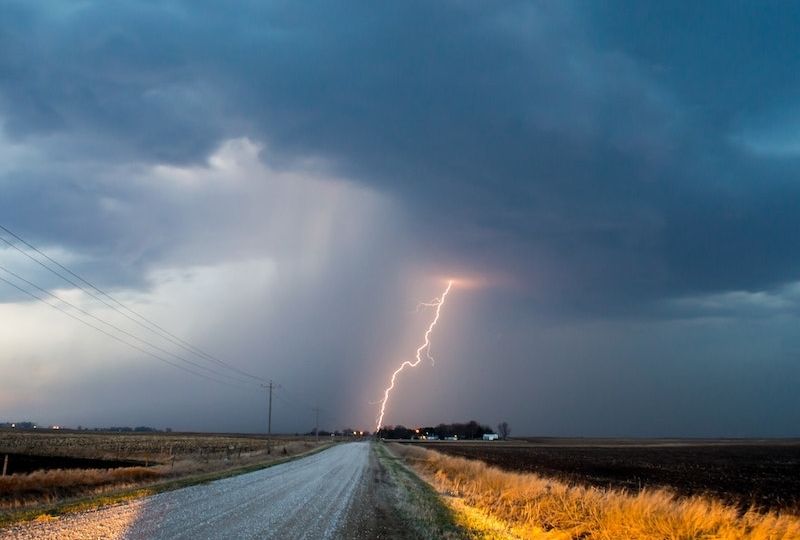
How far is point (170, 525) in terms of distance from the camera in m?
13.9

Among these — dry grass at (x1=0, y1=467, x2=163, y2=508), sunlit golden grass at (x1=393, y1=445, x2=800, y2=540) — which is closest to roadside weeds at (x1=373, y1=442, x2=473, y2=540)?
sunlit golden grass at (x1=393, y1=445, x2=800, y2=540)

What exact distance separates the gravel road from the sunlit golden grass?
4.17 m

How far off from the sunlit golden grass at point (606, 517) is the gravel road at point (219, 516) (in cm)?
417

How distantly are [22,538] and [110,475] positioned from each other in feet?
56.1

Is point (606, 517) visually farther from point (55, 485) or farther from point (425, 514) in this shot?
point (55, 485)

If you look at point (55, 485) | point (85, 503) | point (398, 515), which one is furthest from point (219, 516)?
point (55, 485)

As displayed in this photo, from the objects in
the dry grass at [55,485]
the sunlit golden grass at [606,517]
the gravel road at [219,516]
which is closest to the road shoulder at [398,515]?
the gravel road at [219,516]

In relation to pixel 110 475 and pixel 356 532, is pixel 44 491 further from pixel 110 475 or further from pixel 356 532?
pixel 356 532

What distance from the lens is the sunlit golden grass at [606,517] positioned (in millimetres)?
12828

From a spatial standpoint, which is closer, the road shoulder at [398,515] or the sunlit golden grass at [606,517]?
the sunlit golden grass at [606,517]

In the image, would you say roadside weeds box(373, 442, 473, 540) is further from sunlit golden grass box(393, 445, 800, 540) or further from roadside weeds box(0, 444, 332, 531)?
roadside weeds box(0, 444, 332, 531)

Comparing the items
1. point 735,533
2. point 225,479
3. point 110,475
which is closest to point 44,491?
point 110,475

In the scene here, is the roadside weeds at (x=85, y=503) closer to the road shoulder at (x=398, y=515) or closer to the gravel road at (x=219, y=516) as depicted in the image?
the gravel road at (x=219, y=516)

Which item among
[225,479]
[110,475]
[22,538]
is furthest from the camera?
[225,479]
